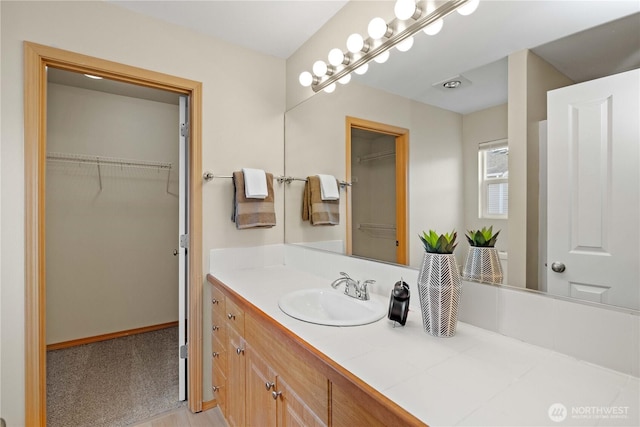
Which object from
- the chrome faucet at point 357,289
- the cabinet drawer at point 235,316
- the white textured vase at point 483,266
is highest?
the white textured vase at point 483,266

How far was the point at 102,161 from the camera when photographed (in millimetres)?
2869

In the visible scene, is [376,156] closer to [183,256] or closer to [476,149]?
[476,149]

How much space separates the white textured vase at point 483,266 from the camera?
102 centimetres

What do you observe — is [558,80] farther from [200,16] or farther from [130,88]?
[130,88]

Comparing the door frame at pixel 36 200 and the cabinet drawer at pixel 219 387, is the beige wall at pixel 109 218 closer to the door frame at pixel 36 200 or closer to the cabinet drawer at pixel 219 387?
the door frame at pixel 36 200

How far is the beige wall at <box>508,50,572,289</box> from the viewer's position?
36.4 inches

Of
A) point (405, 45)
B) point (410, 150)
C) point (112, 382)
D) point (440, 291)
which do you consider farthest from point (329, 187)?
point (112, 382)

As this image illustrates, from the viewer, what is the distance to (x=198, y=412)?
1882mm

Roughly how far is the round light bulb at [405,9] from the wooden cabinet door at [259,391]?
1483 mm

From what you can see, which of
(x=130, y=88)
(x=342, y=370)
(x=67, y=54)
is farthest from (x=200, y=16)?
(x=342, y=370)

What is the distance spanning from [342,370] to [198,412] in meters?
1.59

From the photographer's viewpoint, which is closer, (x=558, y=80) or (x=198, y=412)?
(x=558, y=80)

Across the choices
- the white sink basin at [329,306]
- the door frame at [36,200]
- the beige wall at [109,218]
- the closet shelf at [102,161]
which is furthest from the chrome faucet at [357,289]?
the closet shelf at [102,161]

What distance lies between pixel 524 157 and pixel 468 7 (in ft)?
1.99
